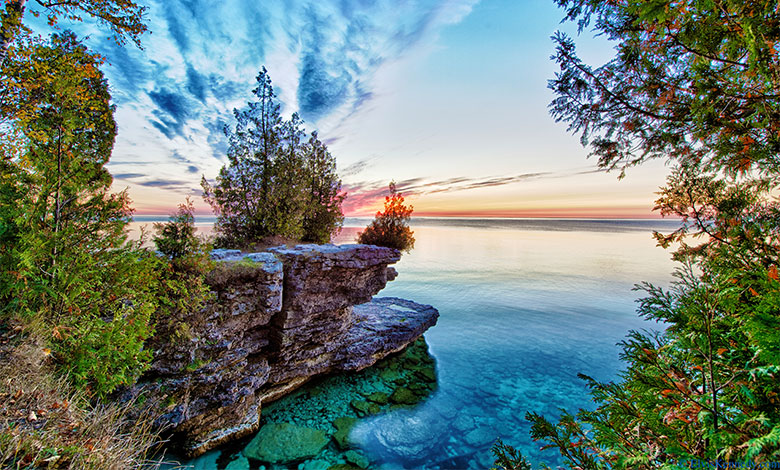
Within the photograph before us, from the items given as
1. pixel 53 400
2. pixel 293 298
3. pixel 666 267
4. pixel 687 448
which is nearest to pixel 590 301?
pixel 666 267

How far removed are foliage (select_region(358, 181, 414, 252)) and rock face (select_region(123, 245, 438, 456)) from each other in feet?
14.0

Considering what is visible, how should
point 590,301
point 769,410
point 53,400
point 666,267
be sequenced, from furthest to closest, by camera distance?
A: 1. point 666,267
2. point 590,301
3. point 53,400
4. point 769,410

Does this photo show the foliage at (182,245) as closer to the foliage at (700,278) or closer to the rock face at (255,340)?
the rock face at (255,340)

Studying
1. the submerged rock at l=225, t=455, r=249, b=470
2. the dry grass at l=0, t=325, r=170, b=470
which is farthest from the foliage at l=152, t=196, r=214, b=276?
the submerged rock at l=225, t=455, r=249, b=470

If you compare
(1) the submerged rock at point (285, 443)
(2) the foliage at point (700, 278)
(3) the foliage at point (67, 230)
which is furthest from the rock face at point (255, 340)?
(2) the foliage at point (700, 278)

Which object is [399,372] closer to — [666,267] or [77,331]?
[77,331]

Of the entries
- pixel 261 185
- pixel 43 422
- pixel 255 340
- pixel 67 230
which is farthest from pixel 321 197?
pixel 43 422

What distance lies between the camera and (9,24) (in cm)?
Result: 450

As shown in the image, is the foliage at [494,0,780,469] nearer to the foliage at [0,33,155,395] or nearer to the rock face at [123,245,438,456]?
the foliage at [0,33,155,395]

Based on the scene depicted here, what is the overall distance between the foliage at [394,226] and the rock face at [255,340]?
4.28m

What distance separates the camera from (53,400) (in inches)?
136

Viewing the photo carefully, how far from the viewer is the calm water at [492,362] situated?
7.18 m

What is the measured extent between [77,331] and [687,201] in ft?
33.9

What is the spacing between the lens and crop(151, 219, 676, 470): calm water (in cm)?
718
